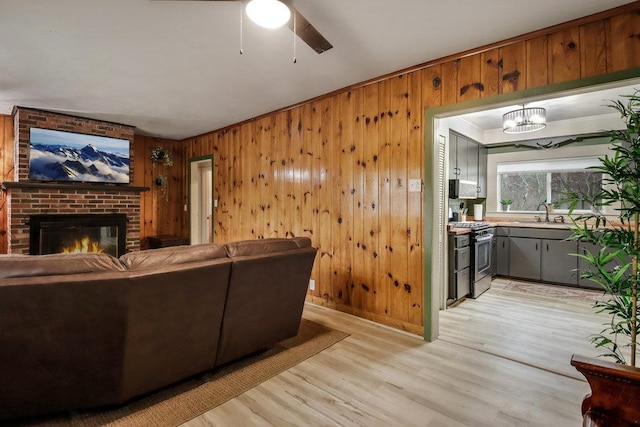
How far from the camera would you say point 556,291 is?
425 centimetres

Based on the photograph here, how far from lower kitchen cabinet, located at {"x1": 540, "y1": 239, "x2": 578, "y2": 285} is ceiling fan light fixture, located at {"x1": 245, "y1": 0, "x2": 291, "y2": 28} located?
4.77 meters

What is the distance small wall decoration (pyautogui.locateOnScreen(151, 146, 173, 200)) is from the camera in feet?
18.1

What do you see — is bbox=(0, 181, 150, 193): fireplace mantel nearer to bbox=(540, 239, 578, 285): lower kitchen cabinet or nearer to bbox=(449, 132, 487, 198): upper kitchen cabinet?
bbox=(449, 132, 487, 198): upper kitchen cabinet

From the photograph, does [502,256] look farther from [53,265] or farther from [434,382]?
[53,265]

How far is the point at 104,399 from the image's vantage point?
1.66m

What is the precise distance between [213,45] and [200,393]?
2.54 metres

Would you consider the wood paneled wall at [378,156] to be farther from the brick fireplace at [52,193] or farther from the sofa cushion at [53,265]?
the sofa cushion at [53,265]

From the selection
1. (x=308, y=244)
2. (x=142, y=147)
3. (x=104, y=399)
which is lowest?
(x=104, y=399)

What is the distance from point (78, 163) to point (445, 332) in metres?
5.18

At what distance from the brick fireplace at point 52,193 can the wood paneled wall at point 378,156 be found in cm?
205

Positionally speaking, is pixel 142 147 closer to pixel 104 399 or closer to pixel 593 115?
pixel 104 399

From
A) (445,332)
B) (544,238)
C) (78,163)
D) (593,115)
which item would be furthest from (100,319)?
(593,115)

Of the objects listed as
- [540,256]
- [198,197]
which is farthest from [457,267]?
[198,197]

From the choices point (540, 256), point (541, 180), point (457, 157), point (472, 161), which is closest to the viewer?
point (457, 157)
